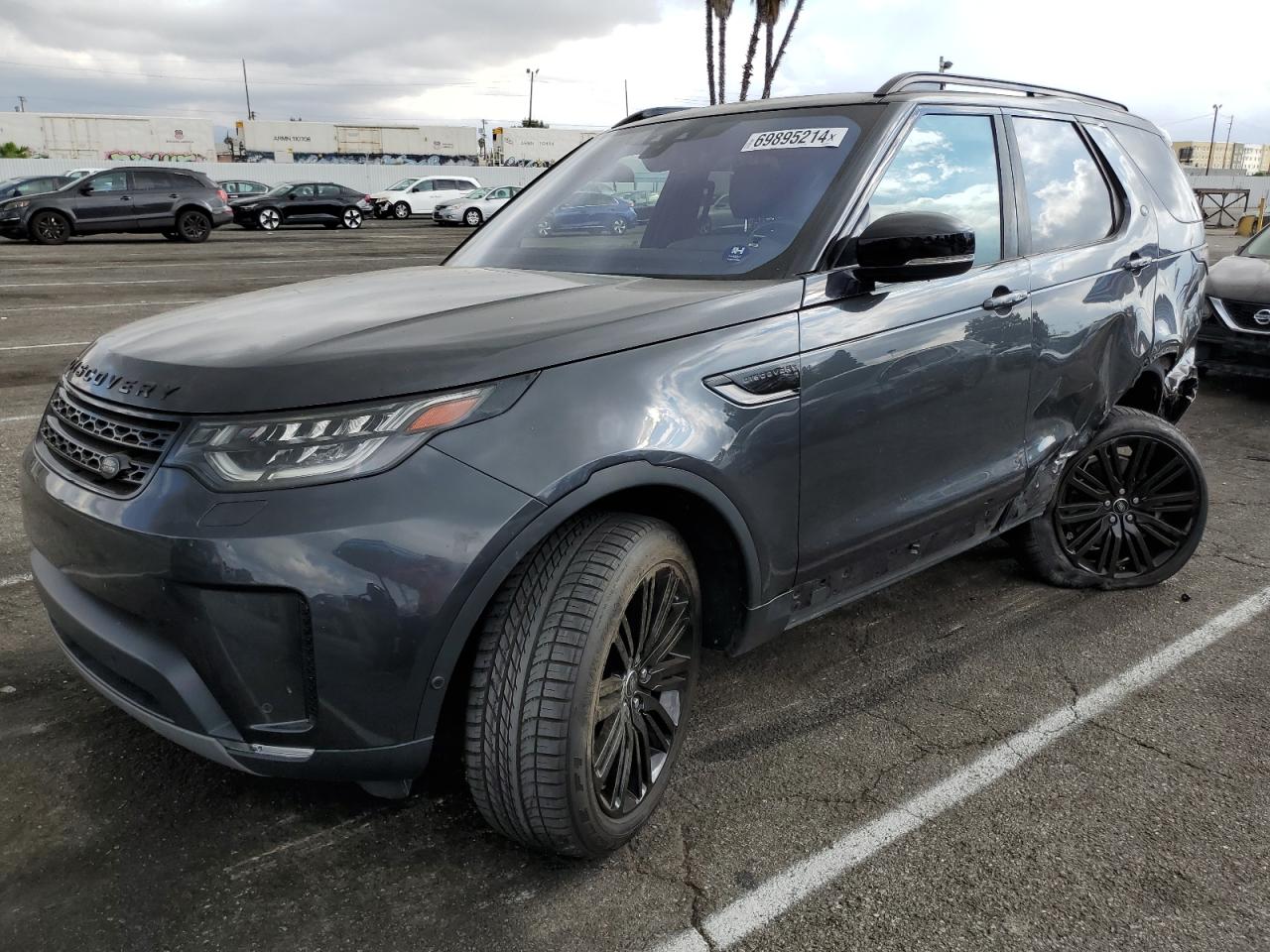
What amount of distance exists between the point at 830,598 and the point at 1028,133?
1921 mm

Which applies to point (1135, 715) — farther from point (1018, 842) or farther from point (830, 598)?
point (830, 598)

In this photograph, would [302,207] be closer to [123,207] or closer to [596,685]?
[123,207]

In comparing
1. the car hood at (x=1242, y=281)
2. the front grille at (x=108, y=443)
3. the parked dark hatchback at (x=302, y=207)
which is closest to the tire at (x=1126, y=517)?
the front grille at (x=108, y=443)

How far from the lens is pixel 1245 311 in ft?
26.1

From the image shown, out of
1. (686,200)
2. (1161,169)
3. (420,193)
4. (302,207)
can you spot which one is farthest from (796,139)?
(420,193)

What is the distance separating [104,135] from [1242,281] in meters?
63.9

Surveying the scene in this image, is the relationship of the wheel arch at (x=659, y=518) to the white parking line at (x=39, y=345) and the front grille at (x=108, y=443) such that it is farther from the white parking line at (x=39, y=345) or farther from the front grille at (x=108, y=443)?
the white parking line at (x=39, y=345)

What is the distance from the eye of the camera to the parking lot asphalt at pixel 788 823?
7.39 ft

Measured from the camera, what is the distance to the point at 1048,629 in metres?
3.83

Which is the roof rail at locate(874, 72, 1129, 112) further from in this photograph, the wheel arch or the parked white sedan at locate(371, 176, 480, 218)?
the parked white sedan at locate(371, 176, 480, 218)

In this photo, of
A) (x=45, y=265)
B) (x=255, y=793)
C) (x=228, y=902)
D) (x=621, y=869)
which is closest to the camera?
(x=228, y=902)

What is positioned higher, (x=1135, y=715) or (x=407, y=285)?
(x=407, y=285)

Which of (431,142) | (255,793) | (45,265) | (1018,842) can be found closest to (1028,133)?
(1018,842)

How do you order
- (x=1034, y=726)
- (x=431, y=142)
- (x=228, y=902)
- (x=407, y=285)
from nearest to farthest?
(x=228, y=902)
(x=407, y=285)
(x=1034, y=726)
(x=431, y=142)
